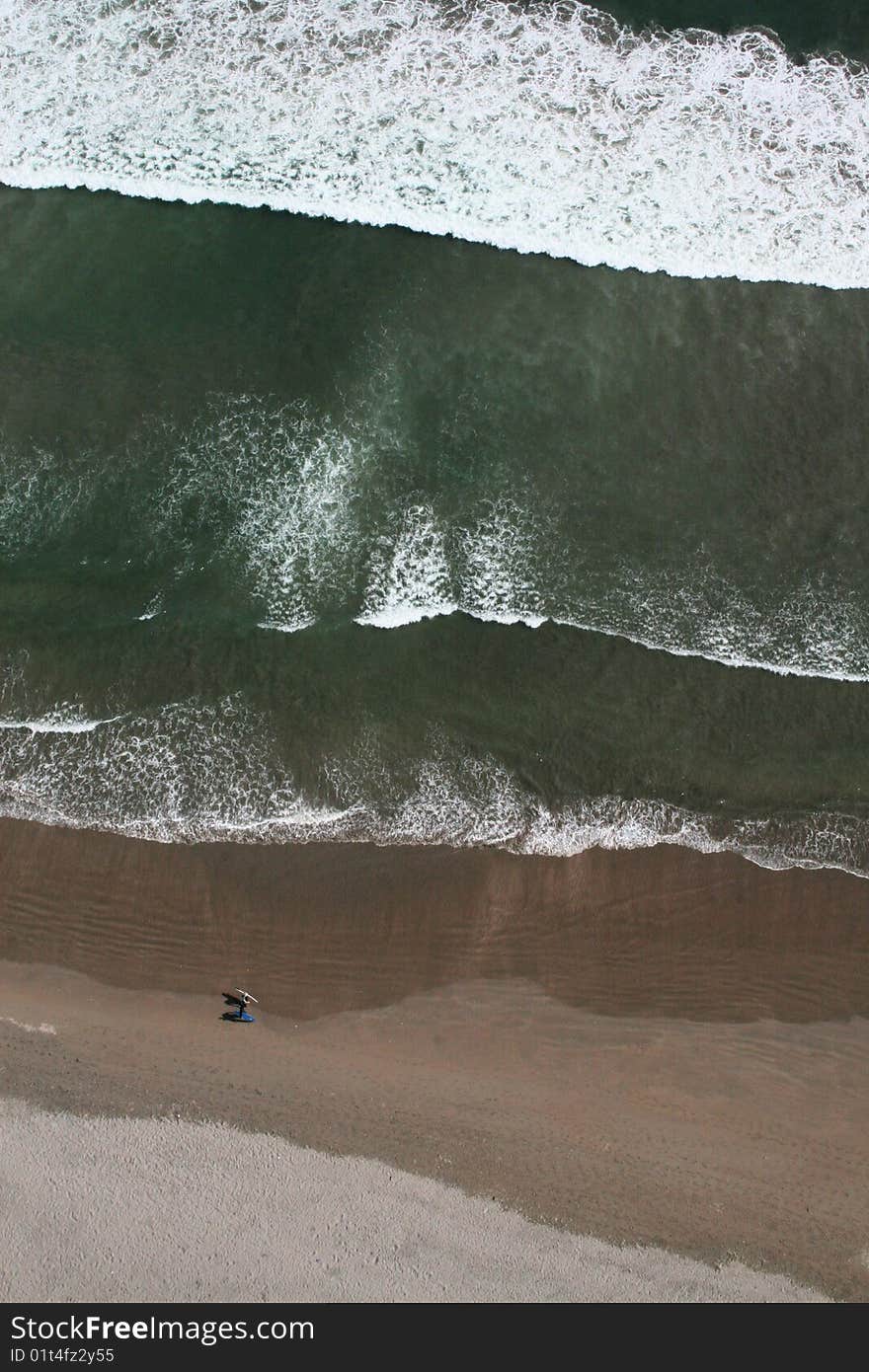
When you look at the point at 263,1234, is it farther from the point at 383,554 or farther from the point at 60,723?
the point at 383,554

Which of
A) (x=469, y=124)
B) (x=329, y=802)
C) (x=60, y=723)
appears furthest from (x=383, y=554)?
(x=469, y=124)

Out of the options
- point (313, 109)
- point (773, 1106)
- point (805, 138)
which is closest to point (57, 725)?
point (313, 109)

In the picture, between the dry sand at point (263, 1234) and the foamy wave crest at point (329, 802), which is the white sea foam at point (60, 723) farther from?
the dry sand at point (263, 1234)

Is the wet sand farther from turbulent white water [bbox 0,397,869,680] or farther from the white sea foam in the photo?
turbulent white water [bbox 0,397,869,680]

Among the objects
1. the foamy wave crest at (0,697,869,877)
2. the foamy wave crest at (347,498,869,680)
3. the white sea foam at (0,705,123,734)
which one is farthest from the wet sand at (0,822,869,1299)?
the foamy wave crest at (347,498,869,680)

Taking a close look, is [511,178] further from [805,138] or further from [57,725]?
[57,725]

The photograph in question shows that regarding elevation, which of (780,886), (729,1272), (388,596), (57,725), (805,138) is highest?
(805,138)

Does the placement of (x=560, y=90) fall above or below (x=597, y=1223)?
above
